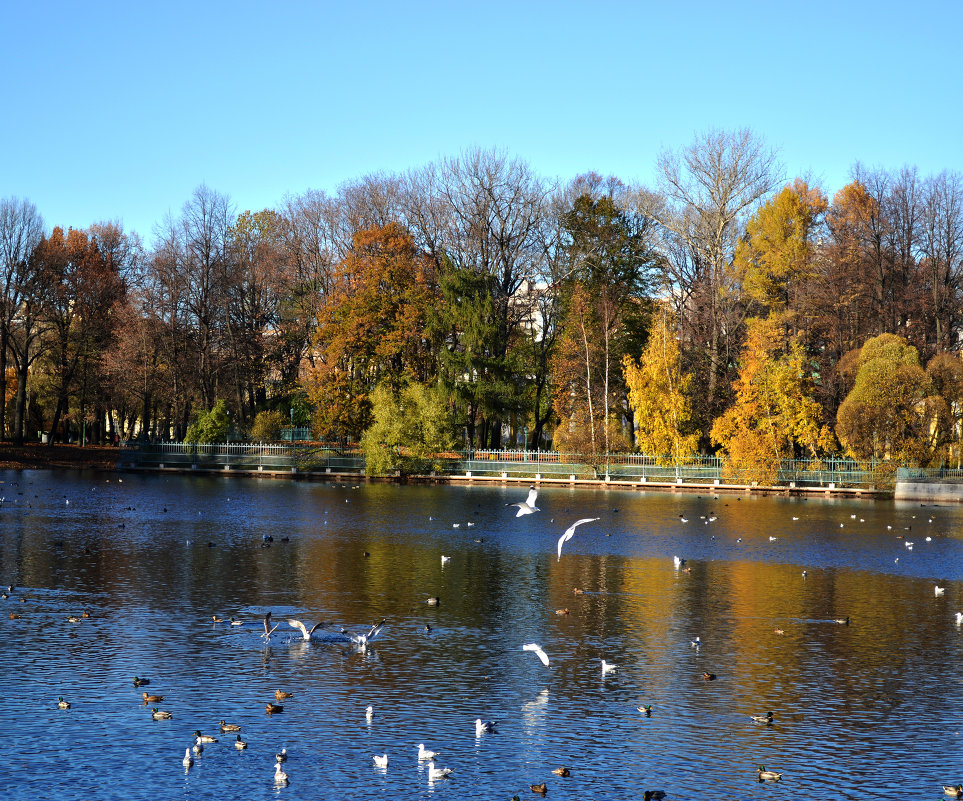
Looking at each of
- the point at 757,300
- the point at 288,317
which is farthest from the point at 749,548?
the point at 288,317

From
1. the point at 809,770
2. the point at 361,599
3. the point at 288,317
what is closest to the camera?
the point at 809,770

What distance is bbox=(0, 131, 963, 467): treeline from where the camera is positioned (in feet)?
197

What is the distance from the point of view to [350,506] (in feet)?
147

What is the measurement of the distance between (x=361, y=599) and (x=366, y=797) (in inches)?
416

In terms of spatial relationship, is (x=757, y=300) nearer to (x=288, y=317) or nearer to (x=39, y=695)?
(x=288, y=317)

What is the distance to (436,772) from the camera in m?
11.0

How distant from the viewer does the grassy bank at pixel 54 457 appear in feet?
233

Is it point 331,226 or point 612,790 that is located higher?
point 331,226

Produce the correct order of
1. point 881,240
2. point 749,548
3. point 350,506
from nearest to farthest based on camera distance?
point 749,548 → point 350,506 → point 881,240

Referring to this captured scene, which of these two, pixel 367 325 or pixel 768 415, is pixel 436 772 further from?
pixel 367 325

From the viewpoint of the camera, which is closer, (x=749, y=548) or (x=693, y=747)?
(x=693, y=747)

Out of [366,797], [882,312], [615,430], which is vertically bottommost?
[366,797]

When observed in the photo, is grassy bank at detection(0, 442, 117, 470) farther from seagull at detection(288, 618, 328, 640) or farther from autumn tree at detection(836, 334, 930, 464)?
seagull at detection(288, 618, 328, 640)

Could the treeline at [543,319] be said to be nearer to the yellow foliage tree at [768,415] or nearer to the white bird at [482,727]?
the yellow foliage tree at [768,415]
